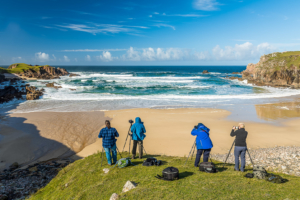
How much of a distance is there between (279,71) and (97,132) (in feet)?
150

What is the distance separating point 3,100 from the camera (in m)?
23.3

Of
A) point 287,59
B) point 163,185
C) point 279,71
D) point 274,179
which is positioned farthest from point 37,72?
point 287,59

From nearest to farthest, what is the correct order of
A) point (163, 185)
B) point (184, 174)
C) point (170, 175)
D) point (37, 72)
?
point (163, 185) < point (170, 175) < point (184, 174) < point (37, 72)

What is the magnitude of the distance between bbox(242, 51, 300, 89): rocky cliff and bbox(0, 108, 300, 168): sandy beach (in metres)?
30.4

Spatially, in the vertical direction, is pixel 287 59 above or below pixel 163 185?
above

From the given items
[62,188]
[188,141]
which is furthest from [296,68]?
[62,188]

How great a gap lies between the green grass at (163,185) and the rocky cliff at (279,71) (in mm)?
42310

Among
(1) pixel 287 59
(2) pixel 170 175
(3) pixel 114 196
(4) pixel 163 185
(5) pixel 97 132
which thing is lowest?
(5) pixel 97 132

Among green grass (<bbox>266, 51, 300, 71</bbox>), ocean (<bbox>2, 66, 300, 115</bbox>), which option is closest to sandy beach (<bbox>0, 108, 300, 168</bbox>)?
ocean (<bbox>2, 66, 300, 115</bbox>)

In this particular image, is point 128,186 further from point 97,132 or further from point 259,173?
point 97,132

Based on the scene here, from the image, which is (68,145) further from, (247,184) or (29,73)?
(29,73)

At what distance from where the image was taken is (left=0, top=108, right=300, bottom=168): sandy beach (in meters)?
10.2

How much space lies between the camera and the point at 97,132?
1327 cm

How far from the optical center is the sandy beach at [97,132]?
1025cm
